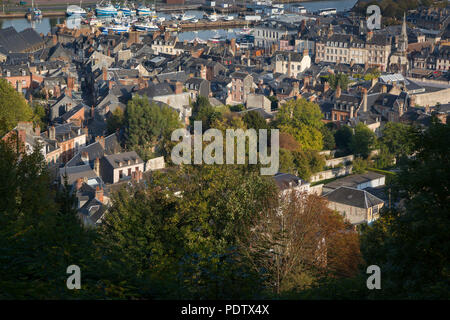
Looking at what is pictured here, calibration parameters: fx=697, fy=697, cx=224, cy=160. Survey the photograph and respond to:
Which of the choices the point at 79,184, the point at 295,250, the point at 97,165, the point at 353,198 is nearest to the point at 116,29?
the point at 97,165

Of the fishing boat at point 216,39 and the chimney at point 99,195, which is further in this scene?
the fishing boat at point 216,39

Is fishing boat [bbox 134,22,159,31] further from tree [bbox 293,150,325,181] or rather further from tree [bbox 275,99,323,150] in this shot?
tree [bbox 293,150,325,181]

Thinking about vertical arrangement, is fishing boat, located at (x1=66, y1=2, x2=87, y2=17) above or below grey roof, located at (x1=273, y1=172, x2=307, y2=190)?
above

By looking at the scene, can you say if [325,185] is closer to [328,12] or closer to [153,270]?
[153,270]

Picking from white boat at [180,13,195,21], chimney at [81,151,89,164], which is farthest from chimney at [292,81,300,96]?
white boat at [180,13,195,21]

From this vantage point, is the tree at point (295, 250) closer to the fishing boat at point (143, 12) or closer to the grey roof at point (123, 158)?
the grey roof at point (123, 158)

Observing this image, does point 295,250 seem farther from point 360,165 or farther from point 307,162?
point 360,165

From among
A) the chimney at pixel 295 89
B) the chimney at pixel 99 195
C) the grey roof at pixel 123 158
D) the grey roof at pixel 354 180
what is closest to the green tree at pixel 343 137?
the grey roof at pixel 354 180
